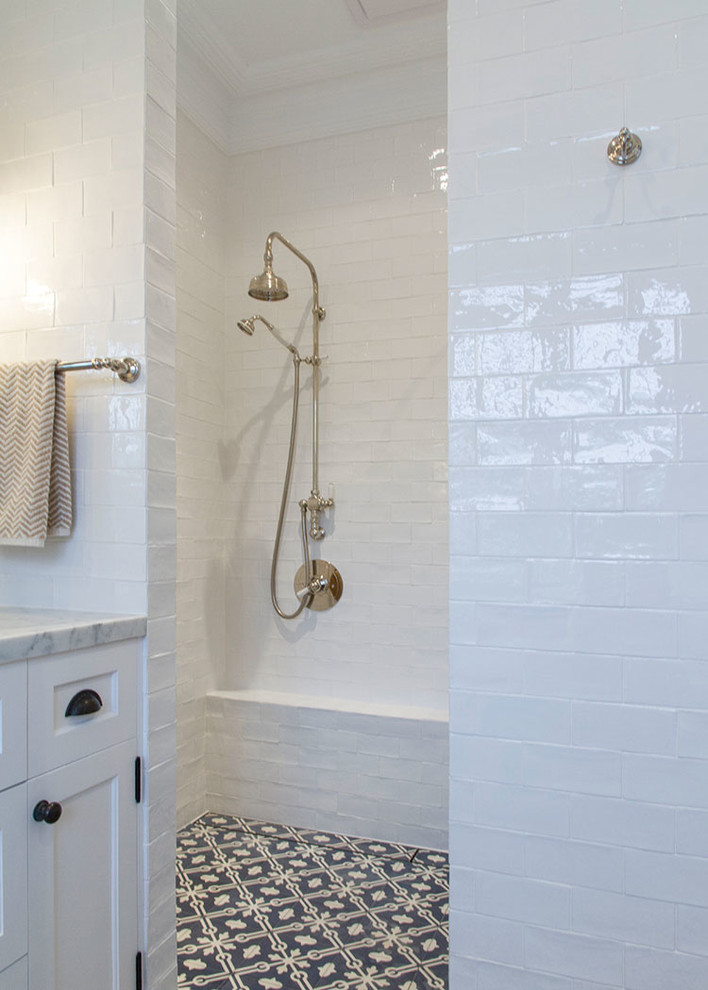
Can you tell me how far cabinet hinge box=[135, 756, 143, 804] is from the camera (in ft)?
5.29

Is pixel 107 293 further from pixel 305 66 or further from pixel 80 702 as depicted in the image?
pixel 305 66

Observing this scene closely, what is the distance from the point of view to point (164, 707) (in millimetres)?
1703

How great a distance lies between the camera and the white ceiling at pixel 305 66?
259 cm

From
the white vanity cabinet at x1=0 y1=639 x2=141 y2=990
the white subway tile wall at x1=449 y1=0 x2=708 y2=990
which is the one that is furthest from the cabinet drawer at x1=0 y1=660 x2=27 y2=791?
the white subway tile wall at x1=449 y1=0 x2=708 y2=990

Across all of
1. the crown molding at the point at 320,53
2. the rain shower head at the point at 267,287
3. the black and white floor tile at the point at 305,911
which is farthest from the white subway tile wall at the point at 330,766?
the crown molding at the point at 320,53

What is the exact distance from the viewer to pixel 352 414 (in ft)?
9.30

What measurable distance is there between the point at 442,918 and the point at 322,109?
294 centimetres

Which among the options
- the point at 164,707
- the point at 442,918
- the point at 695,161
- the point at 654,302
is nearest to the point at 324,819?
the point at 442,918

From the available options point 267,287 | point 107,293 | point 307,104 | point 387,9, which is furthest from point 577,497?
point 307,104

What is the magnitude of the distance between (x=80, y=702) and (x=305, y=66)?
2564 mm

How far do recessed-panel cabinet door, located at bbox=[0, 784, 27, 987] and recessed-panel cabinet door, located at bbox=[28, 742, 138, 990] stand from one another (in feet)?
0.07

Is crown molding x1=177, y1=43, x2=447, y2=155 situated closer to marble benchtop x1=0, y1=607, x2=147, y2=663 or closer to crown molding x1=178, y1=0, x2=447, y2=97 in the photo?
crown molding x1=178, y1=0, x2=447, y2=97

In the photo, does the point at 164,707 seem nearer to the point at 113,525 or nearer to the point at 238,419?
the point at 113,525

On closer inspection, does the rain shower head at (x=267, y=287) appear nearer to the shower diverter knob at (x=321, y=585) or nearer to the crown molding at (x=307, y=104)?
the crown molding at (x=307, y=104)
